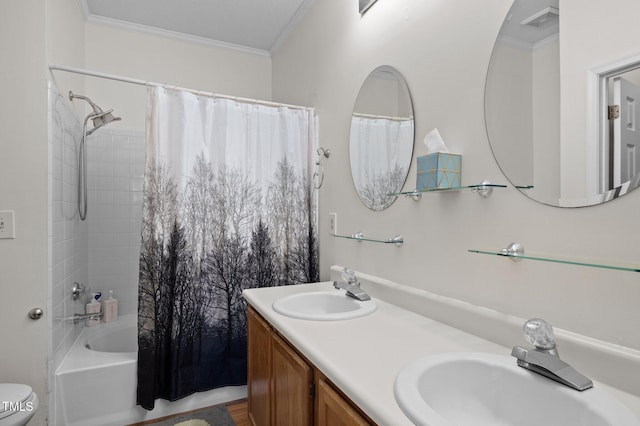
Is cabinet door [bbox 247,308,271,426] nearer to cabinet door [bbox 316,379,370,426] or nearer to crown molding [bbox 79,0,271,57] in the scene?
cabinet door [bbox 316,379,370,426]

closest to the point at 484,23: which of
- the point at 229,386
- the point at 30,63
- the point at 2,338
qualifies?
the point at 30,63

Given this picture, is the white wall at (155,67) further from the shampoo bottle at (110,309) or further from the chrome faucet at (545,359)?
the chrome faucet at (545,359)

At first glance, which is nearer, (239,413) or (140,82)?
(140,82)

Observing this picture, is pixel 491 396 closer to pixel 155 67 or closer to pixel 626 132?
pixel 626 132

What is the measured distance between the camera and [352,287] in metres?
1.64

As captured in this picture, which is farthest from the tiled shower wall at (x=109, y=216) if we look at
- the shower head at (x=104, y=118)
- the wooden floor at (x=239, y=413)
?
the wooden floor at (x=239, y=413)

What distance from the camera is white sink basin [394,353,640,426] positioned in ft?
2.30

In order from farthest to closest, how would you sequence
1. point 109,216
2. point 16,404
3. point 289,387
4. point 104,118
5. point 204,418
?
point 109,216, point 104,118, point 204,418, point 16,404, point 289,387

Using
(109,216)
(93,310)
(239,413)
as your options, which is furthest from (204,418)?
(109,216)

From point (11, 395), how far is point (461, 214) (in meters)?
2.03

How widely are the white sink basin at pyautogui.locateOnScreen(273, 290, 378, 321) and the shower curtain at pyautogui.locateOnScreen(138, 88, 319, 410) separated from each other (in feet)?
1.89

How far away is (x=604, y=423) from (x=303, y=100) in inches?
92.4

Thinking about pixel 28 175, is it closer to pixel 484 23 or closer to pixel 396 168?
pixel 396 168

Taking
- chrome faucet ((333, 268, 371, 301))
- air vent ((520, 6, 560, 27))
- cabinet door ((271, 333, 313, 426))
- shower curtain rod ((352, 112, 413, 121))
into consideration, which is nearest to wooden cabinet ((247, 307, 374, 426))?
cabinet door ((271, 333, 313, 426))
